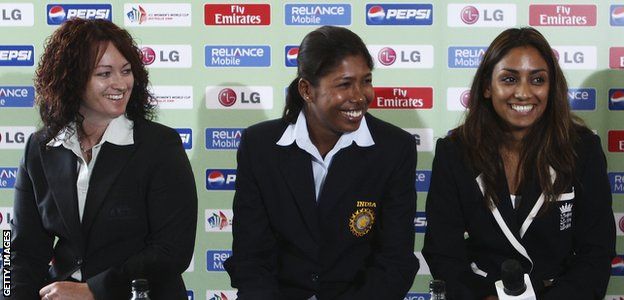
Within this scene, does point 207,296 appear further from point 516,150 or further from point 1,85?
point 516,150

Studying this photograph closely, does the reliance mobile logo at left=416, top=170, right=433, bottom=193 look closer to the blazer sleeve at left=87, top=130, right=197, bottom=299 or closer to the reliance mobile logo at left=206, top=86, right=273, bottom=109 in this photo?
the reliance mobile logo at left=206, top=86, right=273, bottom=109

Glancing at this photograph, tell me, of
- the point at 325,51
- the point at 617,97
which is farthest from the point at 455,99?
the point at 325,51

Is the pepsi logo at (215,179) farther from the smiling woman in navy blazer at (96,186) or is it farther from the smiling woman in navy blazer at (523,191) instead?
the smiling woman in navy blazer at (523,191)

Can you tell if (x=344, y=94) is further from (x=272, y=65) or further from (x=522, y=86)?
(x=272, y=65)

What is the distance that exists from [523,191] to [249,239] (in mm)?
795

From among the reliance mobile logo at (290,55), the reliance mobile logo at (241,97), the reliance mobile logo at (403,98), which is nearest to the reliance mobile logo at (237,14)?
the reliance mobile logo at (290,55)

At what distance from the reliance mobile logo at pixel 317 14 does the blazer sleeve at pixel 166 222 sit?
0.99 metres

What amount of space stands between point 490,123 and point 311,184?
1.93 ft

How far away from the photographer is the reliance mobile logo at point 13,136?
3.22 metres

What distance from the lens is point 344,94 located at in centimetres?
218

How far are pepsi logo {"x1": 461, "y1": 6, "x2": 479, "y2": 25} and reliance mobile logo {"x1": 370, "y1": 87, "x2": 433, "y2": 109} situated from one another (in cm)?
30

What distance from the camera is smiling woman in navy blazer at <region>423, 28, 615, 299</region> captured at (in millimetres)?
2236

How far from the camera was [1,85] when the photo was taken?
10.5 ft

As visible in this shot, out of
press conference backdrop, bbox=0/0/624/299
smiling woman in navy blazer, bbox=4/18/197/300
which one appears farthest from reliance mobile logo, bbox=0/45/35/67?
smiling woman in navy blazer, bbox=4/18/197/300
